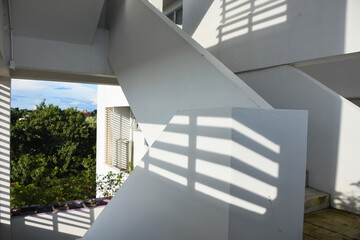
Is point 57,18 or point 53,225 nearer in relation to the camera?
point 57,18

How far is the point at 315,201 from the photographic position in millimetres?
2525

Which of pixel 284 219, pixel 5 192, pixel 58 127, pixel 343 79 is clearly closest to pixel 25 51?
pixel 5 192

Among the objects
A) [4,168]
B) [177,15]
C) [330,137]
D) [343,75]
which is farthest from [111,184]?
[343,75]

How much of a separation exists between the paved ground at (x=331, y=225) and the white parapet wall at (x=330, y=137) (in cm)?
17

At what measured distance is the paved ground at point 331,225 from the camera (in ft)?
6.55

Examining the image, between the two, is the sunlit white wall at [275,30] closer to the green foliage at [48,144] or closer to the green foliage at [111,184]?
the green foliage at [111,184]

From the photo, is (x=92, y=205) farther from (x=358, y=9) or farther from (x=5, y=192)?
(x=358, y=9)

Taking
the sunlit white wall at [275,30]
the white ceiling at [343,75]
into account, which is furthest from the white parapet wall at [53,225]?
the white ceiling at [343,75]

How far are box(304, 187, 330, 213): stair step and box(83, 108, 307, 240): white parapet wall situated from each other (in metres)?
1.08

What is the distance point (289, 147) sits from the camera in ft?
4.78

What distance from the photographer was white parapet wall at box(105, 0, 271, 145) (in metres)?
2.18

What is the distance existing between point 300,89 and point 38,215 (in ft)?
15.6

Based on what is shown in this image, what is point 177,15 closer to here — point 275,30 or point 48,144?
point 275,30

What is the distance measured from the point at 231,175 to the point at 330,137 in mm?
1887
